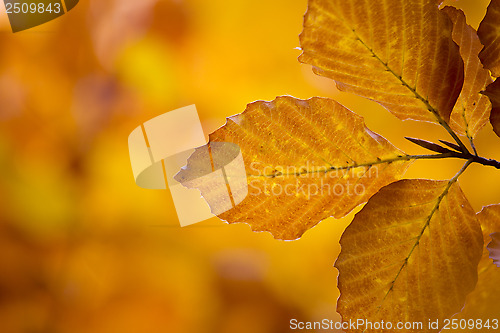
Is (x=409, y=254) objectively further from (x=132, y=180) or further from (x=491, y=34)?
(x=132, y=180)

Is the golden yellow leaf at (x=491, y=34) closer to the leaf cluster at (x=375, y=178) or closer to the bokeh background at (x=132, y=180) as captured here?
the leaf cluster at (x=375, y=178)

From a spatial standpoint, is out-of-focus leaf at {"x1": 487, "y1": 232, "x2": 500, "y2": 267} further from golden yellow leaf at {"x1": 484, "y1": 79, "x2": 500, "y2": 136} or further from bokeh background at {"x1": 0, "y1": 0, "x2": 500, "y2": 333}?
bokeh background at {"x1": 0, "y1": 0, "x2": 500, "y2": 333}

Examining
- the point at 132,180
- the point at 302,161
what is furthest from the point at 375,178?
the point at 132,180

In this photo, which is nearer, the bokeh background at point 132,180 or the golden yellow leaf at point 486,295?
the golden yellow leaf at point 486,295

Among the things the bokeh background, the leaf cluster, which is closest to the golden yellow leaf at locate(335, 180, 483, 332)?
the leaf cluster

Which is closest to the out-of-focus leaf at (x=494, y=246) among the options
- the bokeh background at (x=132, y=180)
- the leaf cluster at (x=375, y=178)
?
the leaf cluster at (x=375, y=178)

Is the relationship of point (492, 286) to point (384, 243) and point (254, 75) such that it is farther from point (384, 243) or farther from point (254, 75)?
point (254, 75)
